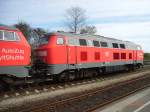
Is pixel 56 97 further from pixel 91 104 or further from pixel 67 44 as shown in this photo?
pixel 67 44

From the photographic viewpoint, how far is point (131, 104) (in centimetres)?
1385

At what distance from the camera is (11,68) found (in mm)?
16625

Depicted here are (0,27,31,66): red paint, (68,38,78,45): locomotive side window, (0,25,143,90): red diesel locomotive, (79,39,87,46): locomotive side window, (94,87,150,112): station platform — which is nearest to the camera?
(94,87,150,112): station platform

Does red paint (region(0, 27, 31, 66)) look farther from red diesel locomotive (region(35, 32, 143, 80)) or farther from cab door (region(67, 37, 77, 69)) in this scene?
cab door (region(67, 37, 77, 69))

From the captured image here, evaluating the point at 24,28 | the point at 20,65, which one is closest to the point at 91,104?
the point at 20,65

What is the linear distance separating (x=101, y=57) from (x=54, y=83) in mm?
6088

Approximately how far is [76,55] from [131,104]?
9411mm

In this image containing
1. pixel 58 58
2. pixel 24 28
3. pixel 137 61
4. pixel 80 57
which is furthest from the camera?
pixel 24 28

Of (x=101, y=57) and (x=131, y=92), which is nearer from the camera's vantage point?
(x=131, y=92)

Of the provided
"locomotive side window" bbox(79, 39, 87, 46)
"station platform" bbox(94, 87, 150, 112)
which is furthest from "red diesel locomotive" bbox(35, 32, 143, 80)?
"station platform" bbox(94, 87, 150, 112)

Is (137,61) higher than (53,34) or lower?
lower

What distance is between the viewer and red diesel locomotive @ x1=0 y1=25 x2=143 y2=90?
16.7 metres

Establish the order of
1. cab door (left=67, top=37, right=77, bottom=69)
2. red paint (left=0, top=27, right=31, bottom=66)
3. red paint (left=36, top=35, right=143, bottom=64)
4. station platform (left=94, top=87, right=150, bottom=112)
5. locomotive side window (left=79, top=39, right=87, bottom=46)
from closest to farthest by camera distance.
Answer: station platform (left=94, top=87, right=150, bottom=112)
red paint (left=0, top=27, right=31, bottom=66)
red paint (left=36, top=35, right=143, bottom=64)
cab door (left=67, top=37, right=77, bottom=69)
locomotive side window (left=79, top=39, right=87, bottom=46)

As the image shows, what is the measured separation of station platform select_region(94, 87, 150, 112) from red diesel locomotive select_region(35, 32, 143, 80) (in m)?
6.29
